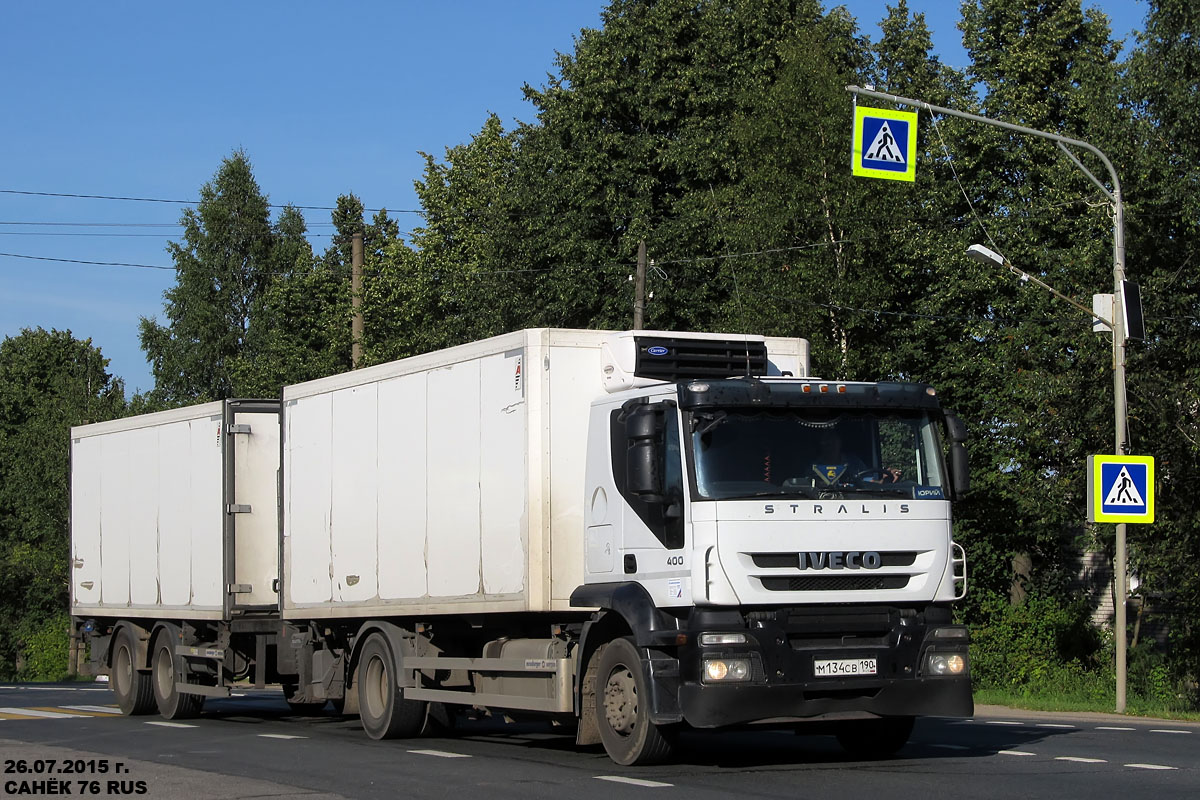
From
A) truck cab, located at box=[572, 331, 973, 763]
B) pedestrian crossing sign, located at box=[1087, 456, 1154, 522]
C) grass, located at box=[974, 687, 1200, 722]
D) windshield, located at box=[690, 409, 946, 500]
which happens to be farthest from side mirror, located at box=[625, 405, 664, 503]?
grass, located at box=[974, 687, 1200, 722]

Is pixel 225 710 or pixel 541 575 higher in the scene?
pixel 541 575

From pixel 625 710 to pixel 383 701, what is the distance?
4.64 meters

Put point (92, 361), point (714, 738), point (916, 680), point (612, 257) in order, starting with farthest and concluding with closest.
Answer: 1. point (92, 361)
2. point (612, 257)
3. point (714, 738)
4. point (916, 680)

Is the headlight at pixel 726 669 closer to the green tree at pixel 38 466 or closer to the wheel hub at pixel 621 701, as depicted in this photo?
the wheel hub at pixel 621 701

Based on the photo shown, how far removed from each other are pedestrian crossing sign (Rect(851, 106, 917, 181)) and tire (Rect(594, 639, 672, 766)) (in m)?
10.2

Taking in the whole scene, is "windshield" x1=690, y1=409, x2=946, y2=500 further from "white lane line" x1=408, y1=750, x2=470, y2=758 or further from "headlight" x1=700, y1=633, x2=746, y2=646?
"white lane line" x1=408, y1=750, x2=470, y2=758

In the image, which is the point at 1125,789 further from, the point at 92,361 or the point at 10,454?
the point at 92,361

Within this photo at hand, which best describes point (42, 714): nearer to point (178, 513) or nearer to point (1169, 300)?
point (178, 513)

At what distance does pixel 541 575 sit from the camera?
1377cm

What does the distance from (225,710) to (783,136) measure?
711 inches

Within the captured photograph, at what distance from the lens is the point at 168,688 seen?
67.2 feet

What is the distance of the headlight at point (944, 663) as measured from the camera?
12.3 m

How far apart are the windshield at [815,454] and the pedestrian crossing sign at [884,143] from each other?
9026 mm

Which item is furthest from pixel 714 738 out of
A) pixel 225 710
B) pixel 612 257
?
pixel 612 257
